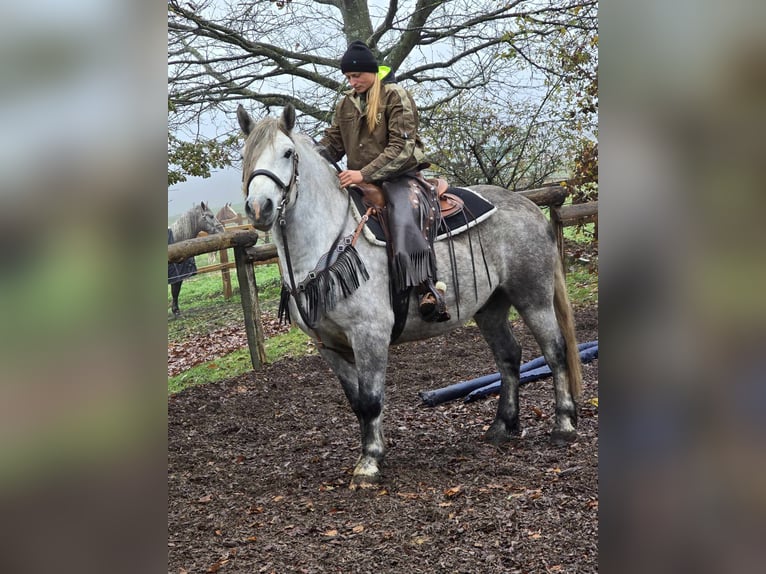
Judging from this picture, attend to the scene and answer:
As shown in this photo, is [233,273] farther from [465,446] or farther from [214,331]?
[465,446]

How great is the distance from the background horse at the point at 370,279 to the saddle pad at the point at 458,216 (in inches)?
2.1

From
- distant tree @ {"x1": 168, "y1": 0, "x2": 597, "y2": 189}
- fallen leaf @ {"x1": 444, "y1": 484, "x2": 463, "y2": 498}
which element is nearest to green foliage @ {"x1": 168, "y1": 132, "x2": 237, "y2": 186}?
distant tree @ {"x1": 168, "y1": 0, "x2": 597, "y2": 189}

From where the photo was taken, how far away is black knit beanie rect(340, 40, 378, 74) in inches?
134

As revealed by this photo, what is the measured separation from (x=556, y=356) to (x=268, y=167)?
204cm

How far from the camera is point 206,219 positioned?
29.1ft

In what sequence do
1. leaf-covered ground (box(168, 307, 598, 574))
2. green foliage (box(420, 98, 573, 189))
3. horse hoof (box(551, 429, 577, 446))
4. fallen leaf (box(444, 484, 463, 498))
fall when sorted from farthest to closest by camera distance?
green foliage (box(420, 98, 573, 189)) < horse hoof (box(551, 429, 577, 446)) < fallen leaf (box(444, 484, 463, 498)) < leaf-covered ground (box(168, 307, 598, 574))

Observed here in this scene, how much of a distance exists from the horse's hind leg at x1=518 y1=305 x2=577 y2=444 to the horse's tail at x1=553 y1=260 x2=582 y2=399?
2 cm

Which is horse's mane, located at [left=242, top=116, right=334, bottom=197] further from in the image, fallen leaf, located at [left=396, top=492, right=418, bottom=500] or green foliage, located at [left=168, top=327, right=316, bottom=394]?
green foliage, located at [left=168, top=327, right=316, bottom=394]

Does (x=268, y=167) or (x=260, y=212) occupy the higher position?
(x=268, y=167)

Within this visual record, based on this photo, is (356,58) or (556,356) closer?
(356,58)

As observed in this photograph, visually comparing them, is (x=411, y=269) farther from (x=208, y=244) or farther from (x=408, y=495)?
(x=208, y=244)

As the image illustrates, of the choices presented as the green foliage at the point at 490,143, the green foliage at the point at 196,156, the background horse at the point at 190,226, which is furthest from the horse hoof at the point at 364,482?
the background horse at the point at 190,226

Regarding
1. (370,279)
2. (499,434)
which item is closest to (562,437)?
(499,434)
